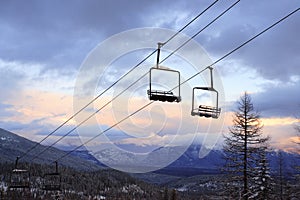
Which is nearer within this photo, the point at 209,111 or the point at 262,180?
the point at 209,111

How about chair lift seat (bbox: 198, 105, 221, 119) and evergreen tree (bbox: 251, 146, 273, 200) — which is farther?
evergreen tree (bbox: 251, 146, 273, 200)

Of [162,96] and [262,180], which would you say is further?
[262,180]

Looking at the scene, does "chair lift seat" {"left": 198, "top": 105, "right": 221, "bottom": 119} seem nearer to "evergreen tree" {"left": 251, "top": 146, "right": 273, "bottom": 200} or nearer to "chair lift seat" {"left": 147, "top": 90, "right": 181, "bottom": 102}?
"chair lift seat" {"left": 147, "top": 90, "right": 181, "bottom": 102}

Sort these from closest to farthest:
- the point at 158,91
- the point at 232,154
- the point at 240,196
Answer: the point at 158,91 < the point at 240,196 < the point at 232,154

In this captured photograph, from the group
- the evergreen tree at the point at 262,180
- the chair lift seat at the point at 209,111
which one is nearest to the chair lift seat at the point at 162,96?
the chair lift seat at the point at 209,111

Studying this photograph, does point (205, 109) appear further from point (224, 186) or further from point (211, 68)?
point (224, 186)

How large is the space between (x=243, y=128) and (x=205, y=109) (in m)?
14.5

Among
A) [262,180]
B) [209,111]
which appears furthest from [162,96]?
[262,180]

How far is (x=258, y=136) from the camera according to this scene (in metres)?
26.1

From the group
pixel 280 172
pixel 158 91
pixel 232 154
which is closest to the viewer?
pixel 158 91

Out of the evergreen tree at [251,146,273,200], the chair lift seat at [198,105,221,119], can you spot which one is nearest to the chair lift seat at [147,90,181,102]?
the chair lift seat at [198,105,221,119]

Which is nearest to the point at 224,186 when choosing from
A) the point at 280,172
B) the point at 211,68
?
the point at 280,172

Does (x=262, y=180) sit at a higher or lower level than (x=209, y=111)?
lower

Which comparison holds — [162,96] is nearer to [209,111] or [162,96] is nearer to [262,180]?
[209,111]
